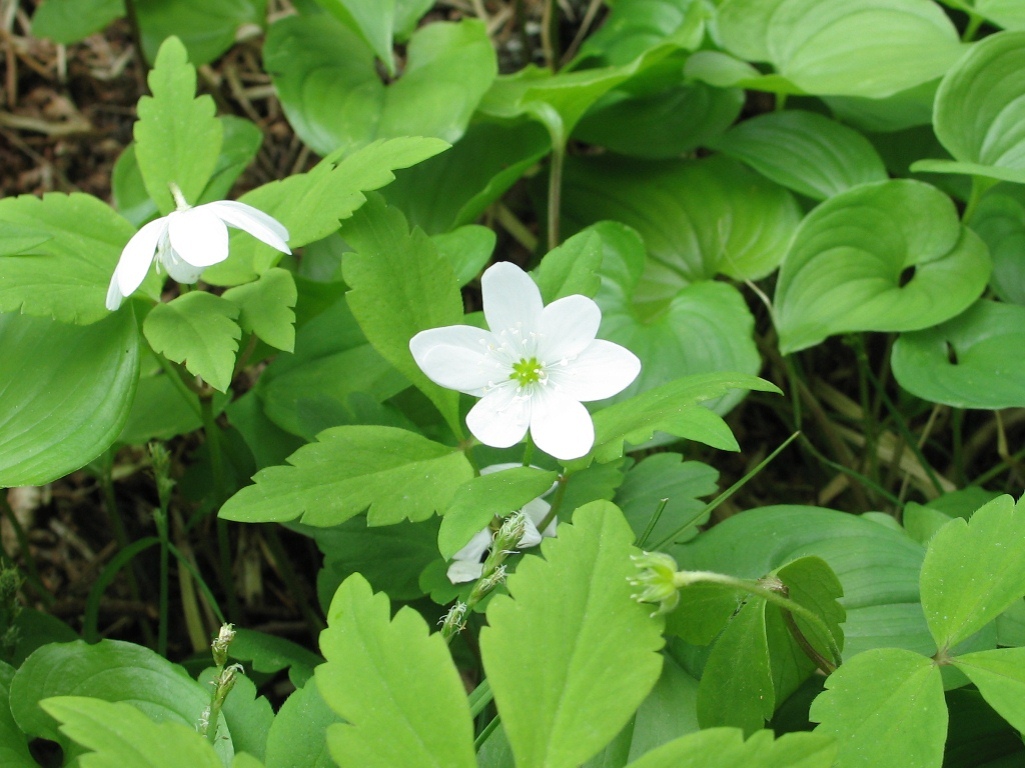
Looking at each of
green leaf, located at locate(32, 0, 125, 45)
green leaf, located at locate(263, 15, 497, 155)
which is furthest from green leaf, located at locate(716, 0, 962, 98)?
green leaf, located at locate(32, 0, 125, 45)

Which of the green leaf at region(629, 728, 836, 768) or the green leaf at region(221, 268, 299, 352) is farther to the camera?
the green leaf at region(221, 268, 299, 352)

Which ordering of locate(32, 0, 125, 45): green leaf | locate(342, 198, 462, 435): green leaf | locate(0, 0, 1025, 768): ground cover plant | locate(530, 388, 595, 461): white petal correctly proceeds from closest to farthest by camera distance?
locate(0, 0, 1025, 768): ground cover plant
locate(530, 388, 595, 461): white petal
locate(342, 198, 462, 435): green leaf
locate(32, 0, 125, 45): green leaf

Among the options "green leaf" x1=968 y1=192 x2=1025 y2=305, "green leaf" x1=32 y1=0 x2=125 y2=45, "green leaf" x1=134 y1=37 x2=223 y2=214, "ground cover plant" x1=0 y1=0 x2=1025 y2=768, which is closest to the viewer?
"ground cover plant" x1=0 y1=0 x2=1025 y2=768

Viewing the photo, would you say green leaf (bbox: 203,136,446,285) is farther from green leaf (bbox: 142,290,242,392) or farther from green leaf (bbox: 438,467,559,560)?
green leaf (bbox: 438,467,559,560)

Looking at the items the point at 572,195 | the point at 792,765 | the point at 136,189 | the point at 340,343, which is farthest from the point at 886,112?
the point at 136,189

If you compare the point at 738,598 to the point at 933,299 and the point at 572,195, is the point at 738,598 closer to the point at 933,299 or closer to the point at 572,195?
the point at 933,299

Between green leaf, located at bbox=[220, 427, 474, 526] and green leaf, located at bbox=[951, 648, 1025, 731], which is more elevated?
green leaf, located at bbox=[220, 427, 474, 526]

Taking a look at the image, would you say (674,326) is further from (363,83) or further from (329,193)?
(363,83)
